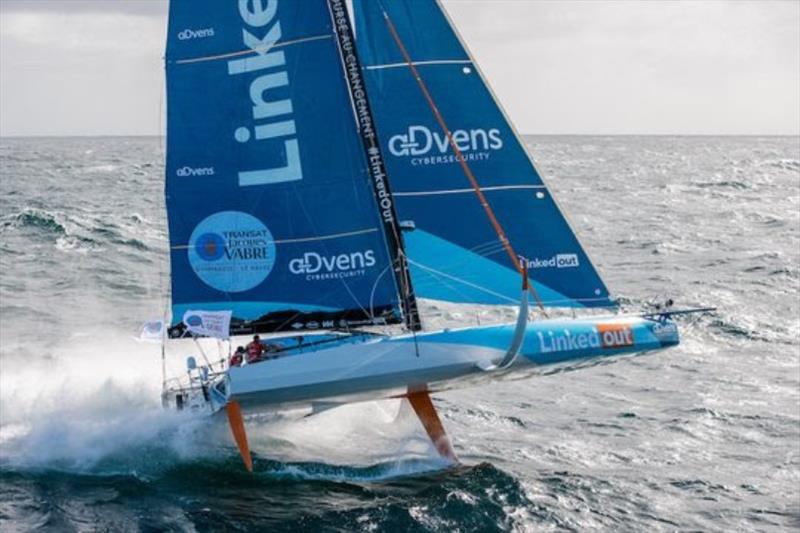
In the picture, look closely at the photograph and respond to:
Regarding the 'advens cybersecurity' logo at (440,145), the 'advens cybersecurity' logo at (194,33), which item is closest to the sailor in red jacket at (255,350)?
the 'advens cybersecurity' logo at (440,145)

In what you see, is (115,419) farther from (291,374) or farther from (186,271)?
(291,374)

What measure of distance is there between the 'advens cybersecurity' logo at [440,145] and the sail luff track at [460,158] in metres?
0.06

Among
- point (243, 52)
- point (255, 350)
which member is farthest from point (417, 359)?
point (243, 52)

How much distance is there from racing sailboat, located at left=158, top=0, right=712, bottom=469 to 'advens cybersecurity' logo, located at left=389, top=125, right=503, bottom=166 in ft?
0.07

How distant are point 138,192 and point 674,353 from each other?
42.2 metres

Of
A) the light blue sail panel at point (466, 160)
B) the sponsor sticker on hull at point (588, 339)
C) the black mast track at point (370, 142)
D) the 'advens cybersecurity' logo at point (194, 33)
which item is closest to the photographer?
the sponsor sticker on hull at point (588, 339)

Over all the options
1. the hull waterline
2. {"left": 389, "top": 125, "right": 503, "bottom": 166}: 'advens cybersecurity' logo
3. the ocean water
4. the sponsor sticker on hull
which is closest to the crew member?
the hull waterline

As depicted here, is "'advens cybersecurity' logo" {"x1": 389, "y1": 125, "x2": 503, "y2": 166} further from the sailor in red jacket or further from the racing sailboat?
the sailor in red jacket

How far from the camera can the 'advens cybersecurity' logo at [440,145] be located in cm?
1777

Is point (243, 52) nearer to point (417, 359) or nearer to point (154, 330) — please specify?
point (154, 330)

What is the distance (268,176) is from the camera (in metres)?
17.8

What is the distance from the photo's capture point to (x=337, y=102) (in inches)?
693

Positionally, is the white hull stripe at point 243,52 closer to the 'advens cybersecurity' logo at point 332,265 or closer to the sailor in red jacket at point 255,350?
the 'advens cybersecurity' logo at point 332,265

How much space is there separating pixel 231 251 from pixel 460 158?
12.6ft
